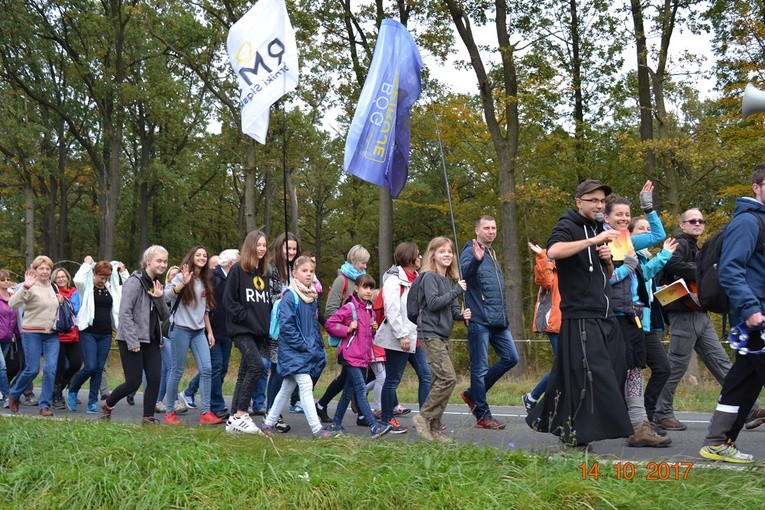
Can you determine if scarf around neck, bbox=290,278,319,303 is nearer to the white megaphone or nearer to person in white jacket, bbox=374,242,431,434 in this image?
person in white jacket, bbox=374,242,431,434

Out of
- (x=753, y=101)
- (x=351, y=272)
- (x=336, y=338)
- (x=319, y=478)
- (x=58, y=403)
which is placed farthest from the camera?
(x=58, y=403)

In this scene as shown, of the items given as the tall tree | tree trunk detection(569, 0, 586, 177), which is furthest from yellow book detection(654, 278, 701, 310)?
tree trunk detection(569, 0, 586, 177)

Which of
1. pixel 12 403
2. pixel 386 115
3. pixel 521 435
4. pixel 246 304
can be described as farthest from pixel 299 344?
pixel 12 403

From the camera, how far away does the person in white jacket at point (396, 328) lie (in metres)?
8.34

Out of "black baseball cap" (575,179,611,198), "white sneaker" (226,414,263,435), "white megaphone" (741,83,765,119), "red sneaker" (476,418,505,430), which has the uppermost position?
"white megaphone" (741,83,765,119)

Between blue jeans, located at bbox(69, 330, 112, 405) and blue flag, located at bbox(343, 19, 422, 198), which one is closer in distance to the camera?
blue flag, located at bbox(343, 19, 422, 198)

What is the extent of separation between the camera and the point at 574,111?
25234 mm

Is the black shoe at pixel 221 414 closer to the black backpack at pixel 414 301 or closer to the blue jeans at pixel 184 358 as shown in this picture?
the blue jeans at pixel 184 358

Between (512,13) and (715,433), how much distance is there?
1753cm

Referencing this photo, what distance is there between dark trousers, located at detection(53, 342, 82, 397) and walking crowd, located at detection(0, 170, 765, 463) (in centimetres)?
47

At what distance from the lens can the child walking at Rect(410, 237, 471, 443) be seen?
300 inches

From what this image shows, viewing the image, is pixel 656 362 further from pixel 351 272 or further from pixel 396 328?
pixel 351 272

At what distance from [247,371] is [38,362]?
3725 millimetres
